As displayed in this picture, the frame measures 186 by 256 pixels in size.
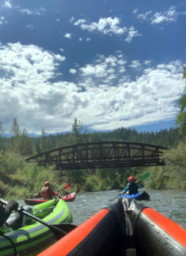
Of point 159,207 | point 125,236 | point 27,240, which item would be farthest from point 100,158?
point 125,236

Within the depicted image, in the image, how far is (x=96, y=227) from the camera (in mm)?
3109

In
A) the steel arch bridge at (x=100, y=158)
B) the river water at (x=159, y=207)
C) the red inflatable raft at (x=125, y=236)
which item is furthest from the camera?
the steel arch bridge at (x=100, y=158)

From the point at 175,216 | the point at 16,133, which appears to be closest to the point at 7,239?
the point at 175,216

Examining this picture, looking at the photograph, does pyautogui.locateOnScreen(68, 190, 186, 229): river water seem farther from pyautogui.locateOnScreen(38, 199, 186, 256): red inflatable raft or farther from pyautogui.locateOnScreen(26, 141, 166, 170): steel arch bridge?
pyautogui.locateOnScreen(26, 141, 166, 170): steel arch bridge

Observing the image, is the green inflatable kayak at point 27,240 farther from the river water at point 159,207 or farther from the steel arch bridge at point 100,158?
the steel arch bridge at point 100,158

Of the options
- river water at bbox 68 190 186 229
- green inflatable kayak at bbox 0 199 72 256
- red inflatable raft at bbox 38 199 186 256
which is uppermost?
red inflatable raft at bbox 38 199 186 256

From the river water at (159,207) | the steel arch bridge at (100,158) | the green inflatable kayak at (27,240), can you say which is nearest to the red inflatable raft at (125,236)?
the green inflatable kayak at (27,240)

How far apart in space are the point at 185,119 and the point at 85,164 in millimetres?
32402

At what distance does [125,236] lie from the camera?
145 inches

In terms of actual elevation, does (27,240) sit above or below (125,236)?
below

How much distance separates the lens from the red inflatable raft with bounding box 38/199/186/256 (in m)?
2.41

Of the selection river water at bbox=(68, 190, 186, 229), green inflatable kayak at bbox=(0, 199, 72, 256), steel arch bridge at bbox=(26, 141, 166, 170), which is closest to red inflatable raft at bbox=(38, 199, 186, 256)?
green inflatable kayak at bbox=(0, 199, 72, 256)

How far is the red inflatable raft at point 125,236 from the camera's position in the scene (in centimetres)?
241

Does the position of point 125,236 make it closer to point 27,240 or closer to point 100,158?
point 27,240
